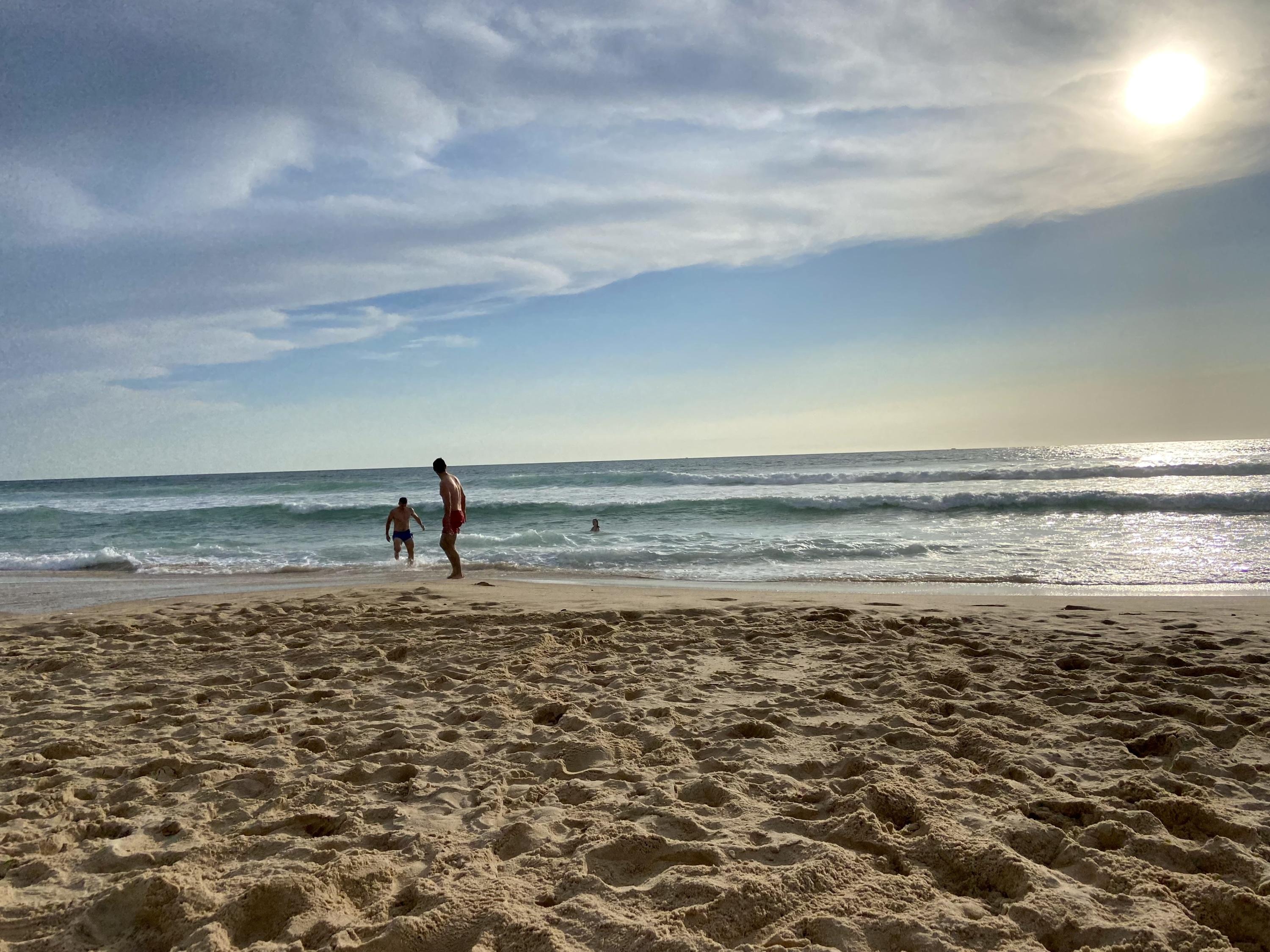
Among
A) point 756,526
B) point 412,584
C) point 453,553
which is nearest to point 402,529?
Result: point 453,553

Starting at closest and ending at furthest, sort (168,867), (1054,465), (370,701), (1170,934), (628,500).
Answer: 1. (1170,934)
2. (168,867)
3. (370,701)
4. (628,500)
5. (1054,465)

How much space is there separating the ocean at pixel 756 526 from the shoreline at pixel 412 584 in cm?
35

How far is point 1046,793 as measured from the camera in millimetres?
3121

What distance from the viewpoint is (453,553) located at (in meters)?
11.2

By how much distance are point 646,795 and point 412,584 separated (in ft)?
23.7

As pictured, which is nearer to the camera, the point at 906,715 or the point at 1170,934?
the point at 1170,934

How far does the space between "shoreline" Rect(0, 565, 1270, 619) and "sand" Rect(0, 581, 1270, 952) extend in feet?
9.80

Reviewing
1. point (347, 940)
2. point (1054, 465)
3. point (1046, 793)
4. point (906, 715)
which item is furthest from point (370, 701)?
point (1054, 465)

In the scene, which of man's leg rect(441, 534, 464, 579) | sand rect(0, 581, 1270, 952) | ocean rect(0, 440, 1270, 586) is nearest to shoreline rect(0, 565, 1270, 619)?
man's leg rect(441, 534, 464, 579)

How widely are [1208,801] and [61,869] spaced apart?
4207 mm

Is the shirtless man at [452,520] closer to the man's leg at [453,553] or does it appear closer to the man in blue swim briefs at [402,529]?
the man's leg at [453,553]

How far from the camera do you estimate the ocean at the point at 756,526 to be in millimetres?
11930

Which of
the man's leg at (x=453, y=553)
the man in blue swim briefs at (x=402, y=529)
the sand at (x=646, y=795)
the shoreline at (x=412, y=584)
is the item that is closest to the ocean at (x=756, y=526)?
the shoreline at (x=412, y=584)

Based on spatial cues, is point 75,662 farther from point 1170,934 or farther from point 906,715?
point 1170,934
